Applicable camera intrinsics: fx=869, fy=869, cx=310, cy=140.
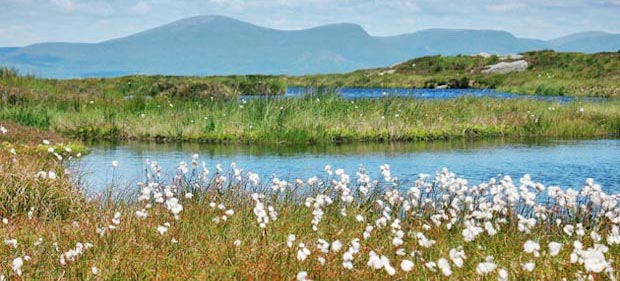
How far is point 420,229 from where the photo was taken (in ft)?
38.7

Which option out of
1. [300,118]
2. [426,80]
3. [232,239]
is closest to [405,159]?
[300,118]

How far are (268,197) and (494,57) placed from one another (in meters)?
95.9

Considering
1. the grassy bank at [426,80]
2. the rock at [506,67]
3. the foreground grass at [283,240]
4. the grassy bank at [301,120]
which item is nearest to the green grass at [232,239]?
the foreground grass at [283,240]

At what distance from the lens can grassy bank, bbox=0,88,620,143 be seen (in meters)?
34.2

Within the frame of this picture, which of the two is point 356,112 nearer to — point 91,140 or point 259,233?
point 91,140

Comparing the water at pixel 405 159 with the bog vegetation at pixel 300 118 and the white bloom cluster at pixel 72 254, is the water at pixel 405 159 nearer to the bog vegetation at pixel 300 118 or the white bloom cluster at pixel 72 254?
the bog vegetation at pixel 300 118

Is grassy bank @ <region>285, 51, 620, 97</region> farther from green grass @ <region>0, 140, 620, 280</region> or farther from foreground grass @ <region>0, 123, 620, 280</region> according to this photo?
foreground grass @ <region>0, 123, 620, 280</region>

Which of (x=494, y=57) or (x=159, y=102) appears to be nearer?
(x=159, y=102)

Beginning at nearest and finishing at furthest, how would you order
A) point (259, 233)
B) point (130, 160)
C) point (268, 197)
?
point (259, 233) → point (268, 197) → point (130, 160)

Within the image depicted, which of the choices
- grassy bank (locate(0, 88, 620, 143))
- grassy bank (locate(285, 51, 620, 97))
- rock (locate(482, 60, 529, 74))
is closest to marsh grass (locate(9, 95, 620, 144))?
grassy bank (locate(0, 88, 620, 143))

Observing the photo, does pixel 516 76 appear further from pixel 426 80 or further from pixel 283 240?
pixel 283 240

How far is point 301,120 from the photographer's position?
34.6 meters

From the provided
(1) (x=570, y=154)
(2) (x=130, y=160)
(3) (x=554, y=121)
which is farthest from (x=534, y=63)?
(2) (x=130, y=160)

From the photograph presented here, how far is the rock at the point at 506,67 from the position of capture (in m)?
96.4
